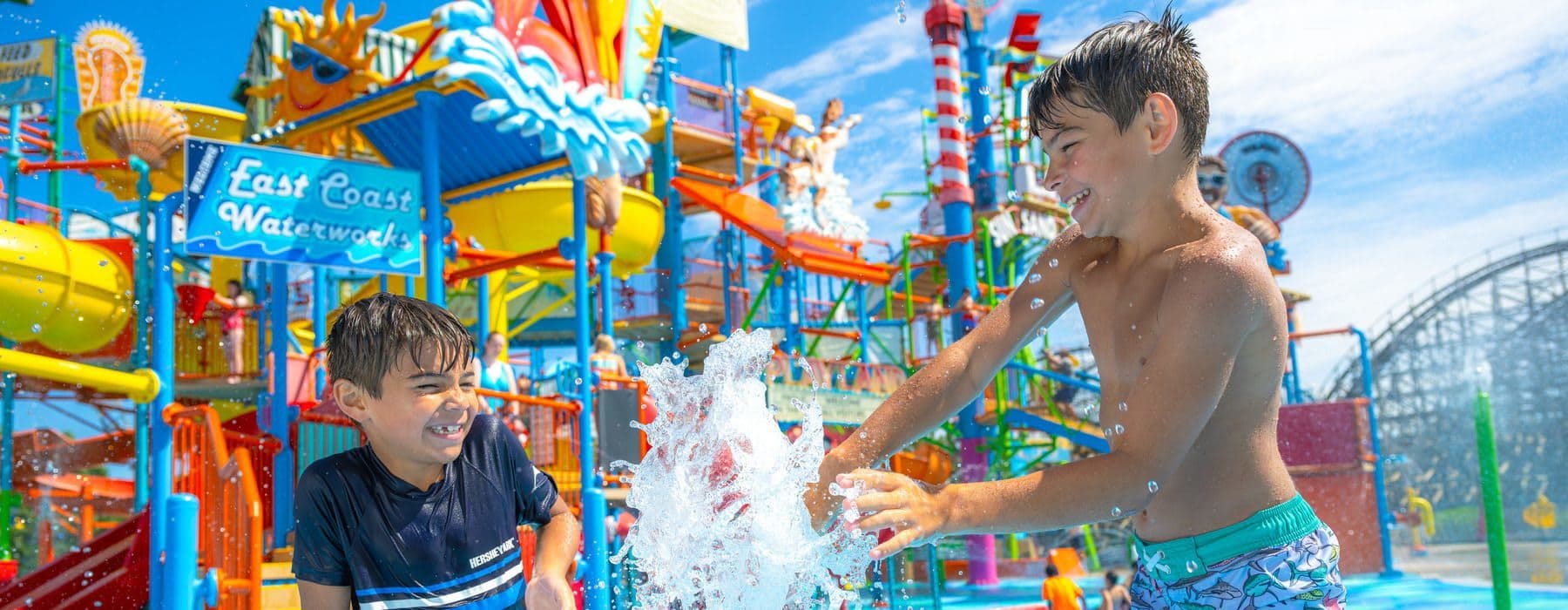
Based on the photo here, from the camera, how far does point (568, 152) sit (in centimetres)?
823

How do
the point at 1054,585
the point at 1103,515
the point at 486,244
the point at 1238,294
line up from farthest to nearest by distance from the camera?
the point at 486,244 → the point at 1054,585 → the point at 1238,294 → the point at 1103,515

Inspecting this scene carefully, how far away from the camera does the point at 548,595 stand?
201cm

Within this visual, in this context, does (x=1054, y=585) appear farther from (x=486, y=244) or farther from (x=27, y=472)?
(x=27, y=472)

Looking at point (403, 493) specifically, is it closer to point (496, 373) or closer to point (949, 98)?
point (496, 373)

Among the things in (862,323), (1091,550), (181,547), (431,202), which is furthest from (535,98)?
(1091,550)

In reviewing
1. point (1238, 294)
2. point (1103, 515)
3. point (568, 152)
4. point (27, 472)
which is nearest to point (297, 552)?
point (1103, 515)

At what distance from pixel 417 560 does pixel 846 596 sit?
0.83 meters

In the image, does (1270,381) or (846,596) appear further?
(846,596)

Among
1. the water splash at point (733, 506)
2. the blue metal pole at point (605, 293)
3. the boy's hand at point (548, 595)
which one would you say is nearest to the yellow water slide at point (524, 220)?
the blue metal pole at point (605, 293)

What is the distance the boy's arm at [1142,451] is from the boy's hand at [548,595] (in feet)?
2.66

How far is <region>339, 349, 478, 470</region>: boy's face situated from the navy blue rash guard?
75mm

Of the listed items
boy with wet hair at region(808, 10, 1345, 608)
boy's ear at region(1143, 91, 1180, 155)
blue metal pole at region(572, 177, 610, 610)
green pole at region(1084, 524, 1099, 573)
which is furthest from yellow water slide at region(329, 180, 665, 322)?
boy's ear at region(1143, 91, 1180, 155)

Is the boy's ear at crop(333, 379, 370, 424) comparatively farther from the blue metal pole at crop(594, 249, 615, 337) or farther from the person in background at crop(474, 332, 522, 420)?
the blue metal pole at crop(594, 249, 615, 337)

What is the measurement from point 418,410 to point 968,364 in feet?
3.29
